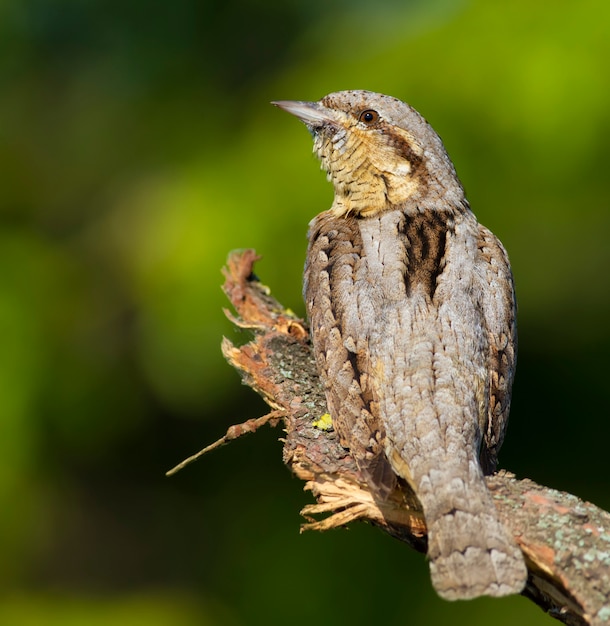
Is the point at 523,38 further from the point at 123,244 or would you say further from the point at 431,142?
the point at 123,244

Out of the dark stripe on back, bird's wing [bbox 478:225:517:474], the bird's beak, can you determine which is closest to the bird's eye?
the bird's beak

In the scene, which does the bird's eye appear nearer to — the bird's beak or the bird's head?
the bird's head

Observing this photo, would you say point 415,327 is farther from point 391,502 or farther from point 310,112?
point 310,112

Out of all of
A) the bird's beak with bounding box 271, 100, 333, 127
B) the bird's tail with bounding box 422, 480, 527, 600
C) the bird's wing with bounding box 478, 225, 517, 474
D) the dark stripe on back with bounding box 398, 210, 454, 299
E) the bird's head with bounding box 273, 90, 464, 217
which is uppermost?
the bird's beak with bounding box 271, 100, 333, 127

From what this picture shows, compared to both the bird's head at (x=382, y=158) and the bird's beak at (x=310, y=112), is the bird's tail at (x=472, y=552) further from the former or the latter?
the bird's beak at (x=310, y=112)

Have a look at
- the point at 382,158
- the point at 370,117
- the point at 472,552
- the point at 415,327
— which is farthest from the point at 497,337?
the point at 370,117

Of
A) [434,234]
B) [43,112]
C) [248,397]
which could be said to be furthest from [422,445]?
[43,112]
